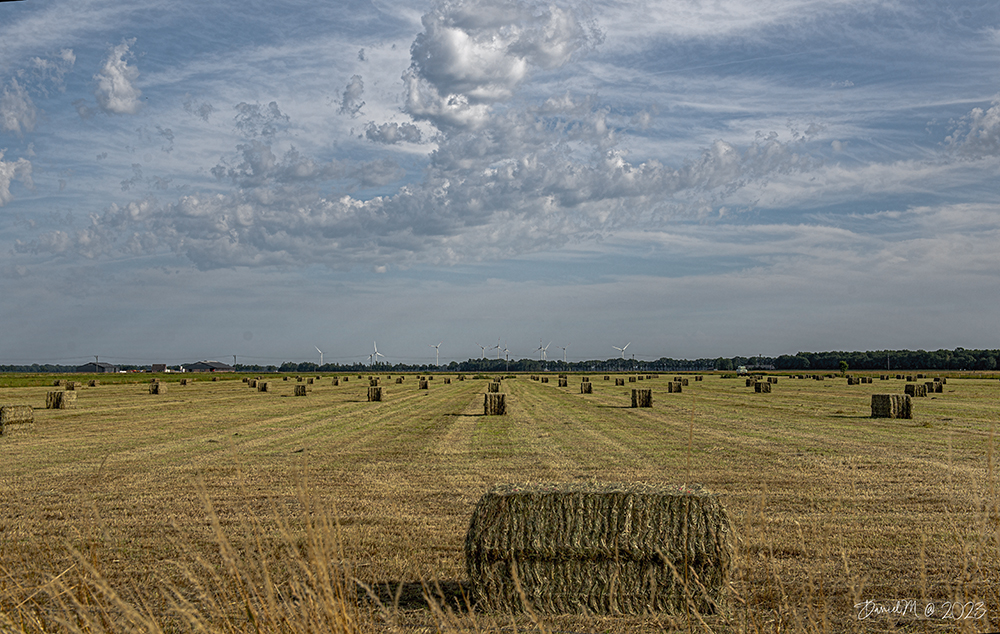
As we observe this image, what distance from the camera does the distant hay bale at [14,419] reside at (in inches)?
1119

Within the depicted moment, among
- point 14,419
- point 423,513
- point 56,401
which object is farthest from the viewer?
point 56,401

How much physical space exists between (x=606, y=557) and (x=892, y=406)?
1222 inches

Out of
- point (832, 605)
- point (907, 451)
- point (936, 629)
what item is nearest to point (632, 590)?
point (832, 605)

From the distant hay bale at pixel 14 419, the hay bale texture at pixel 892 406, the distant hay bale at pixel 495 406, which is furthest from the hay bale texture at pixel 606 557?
the hay bale texture at pixel 892 406

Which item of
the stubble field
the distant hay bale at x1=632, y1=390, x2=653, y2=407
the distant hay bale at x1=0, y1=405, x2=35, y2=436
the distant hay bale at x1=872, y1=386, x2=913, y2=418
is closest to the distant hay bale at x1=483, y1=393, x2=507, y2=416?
the stubble field

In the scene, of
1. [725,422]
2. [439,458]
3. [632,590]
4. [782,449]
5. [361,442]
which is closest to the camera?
[632,590]

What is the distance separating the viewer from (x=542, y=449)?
72.0 feet

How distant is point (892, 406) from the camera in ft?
111

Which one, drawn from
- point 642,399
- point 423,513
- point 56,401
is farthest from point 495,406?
point 56,401

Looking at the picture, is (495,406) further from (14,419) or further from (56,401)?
(56,401)

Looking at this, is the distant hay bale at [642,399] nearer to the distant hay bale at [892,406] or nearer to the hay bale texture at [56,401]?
the distant hay bale at [892,406]

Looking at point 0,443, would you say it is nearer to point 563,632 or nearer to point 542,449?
point 542,449

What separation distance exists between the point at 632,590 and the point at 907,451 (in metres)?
16.7

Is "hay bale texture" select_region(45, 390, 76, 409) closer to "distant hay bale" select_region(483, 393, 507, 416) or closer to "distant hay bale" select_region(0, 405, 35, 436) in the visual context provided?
"distant hay bale" select_region(0, 405, 35, 436)
